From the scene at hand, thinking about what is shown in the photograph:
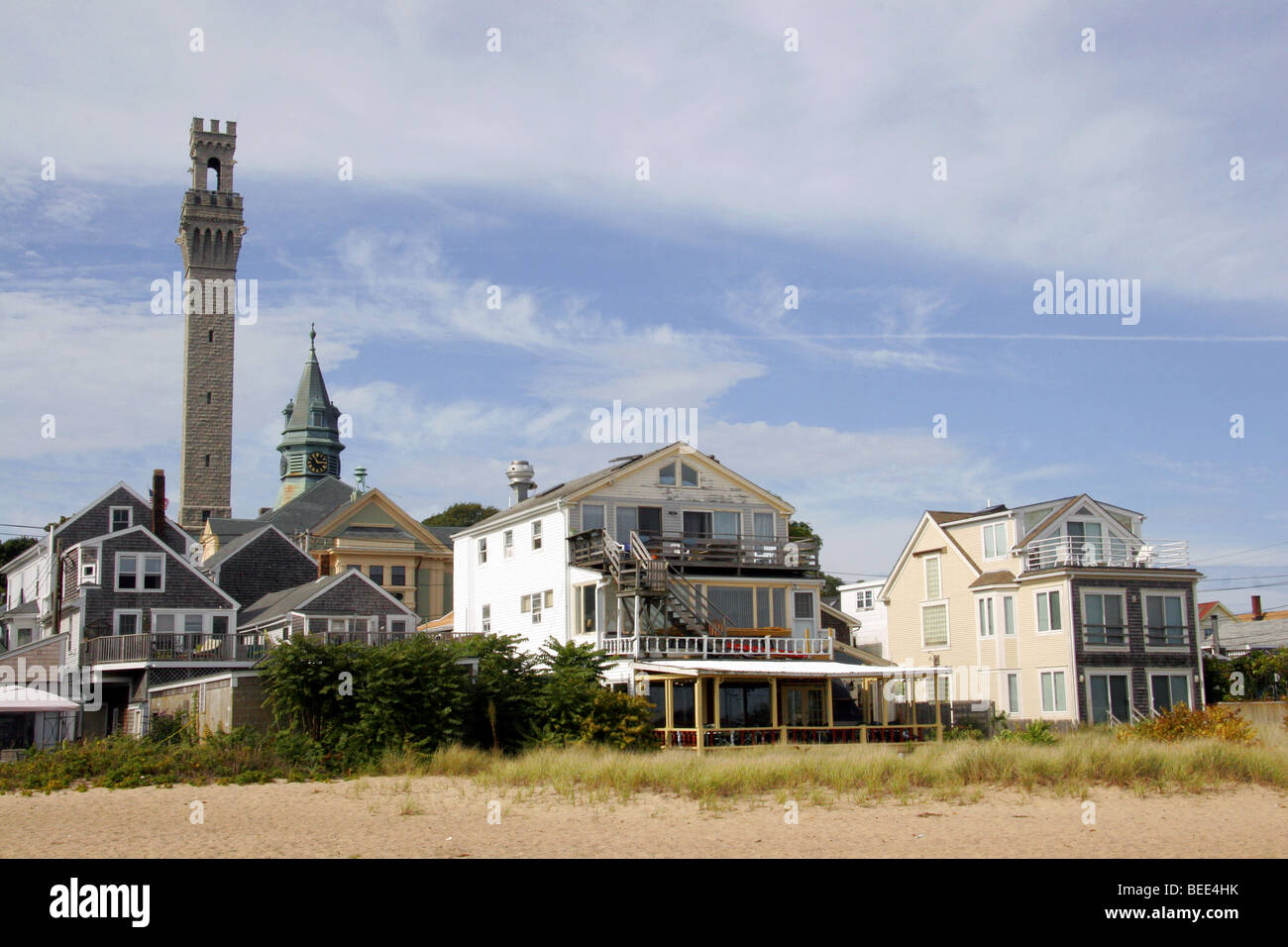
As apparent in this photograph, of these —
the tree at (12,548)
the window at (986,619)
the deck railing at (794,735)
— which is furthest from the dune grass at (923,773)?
the tree at (12,548)

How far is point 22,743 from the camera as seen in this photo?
4562 centimetres

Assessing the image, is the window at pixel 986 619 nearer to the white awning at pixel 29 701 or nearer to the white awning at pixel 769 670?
the white awning at pixel 769 670

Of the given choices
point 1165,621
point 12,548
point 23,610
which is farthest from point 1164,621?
point 12,548

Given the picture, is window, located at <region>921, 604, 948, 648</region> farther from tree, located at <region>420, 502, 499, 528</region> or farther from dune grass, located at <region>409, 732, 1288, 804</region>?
tree, located at <region>420, 502, 499, 528</region>

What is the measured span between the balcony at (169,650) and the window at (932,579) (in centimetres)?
2568

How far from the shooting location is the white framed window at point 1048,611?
46.8 m

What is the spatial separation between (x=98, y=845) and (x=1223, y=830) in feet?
55.8

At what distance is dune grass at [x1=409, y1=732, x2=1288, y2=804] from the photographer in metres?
25.5

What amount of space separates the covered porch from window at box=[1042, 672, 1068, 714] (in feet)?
11.4

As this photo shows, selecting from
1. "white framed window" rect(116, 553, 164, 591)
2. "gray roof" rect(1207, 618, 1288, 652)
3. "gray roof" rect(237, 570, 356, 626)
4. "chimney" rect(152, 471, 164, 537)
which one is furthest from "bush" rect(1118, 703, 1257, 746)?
"chimney" rect(152, 471, 164, 537)

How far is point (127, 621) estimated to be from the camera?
165ft

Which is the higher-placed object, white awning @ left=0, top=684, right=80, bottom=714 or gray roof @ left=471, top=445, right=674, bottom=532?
gray roof @ left=471, top=445, right=674, bottom=532

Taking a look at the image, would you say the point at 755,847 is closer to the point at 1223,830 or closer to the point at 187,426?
the point at 1223,830
